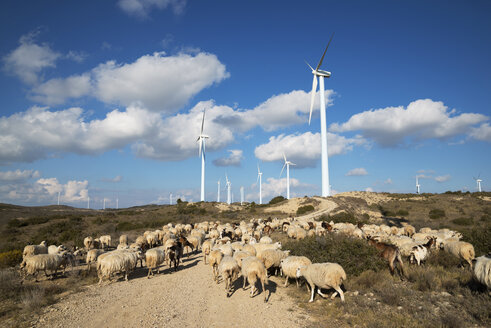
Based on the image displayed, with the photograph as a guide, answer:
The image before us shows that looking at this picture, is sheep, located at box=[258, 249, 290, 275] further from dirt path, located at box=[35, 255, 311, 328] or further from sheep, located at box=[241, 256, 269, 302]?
sheep, located at box=[241, 256, 269, 302]

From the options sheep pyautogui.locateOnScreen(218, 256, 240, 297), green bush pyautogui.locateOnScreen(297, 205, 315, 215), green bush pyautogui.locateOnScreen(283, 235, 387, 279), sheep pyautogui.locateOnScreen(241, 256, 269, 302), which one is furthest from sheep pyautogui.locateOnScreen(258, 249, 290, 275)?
green bush pyautogui.locateOnScreen(297, 205, 315, 215)

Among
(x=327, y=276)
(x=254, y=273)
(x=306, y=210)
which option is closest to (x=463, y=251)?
(x=327, y=276)

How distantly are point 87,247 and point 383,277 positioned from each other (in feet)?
73.0

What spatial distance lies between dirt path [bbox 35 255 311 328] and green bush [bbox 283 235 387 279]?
2387mm

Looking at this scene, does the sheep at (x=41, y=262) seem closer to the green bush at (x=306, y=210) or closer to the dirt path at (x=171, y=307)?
the dirt path at (x=171, y=307)

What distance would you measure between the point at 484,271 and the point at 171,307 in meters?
10.3

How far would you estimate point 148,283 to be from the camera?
42.4 ft

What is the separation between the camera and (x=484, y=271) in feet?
25.7

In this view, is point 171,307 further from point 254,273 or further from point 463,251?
point 463,251

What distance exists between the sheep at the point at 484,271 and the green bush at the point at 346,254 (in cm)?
407

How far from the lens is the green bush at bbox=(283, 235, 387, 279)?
1178 centimetres

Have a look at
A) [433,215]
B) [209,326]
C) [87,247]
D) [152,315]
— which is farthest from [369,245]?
[433,215]

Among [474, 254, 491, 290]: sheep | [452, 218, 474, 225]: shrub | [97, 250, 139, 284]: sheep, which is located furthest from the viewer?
[452, 218, 474, 225]: shrub

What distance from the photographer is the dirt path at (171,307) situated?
27.8 feet
